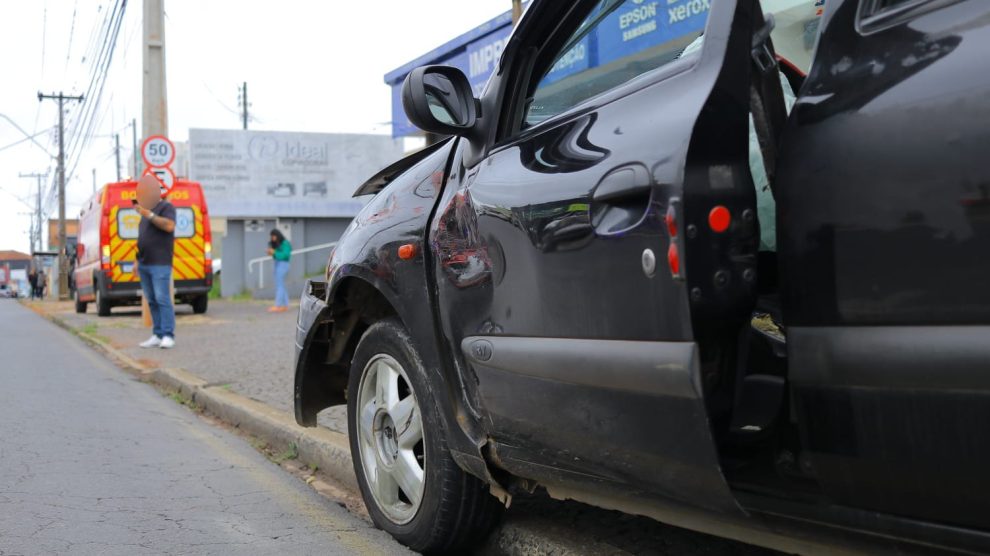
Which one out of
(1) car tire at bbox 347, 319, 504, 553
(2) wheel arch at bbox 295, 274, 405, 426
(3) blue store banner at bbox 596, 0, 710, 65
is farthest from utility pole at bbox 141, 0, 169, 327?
(3) blue store banner at bbox 596, 0, 710, 65

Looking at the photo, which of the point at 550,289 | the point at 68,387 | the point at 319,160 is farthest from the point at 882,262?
the point at 319,160

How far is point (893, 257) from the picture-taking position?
168 cm

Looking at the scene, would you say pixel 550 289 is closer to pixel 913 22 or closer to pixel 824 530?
pixel 824 530

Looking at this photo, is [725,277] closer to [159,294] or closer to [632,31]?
[632,31]

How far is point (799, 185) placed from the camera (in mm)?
1861

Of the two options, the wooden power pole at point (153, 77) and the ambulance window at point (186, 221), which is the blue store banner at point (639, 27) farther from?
the ambulance window at point (186, 221)

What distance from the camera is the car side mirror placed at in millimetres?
2662

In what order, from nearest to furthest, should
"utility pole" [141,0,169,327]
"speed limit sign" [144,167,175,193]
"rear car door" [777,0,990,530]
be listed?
"rear car door" [777,0,990,530], "speed limit sign" [144,167,175,193], "utility pole" [141,0,169,327]

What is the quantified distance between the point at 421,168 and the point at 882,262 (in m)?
1.87

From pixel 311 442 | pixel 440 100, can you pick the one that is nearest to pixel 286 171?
pixel 311 442

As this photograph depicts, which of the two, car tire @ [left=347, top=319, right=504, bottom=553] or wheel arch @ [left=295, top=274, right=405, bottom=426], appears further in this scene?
wheel arch @ [left=295, top=274, right=405, bottom=426]

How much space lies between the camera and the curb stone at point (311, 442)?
292cm

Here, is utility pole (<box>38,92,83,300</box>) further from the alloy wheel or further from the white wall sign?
the alloy wheel

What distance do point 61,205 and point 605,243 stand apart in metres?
48.9
